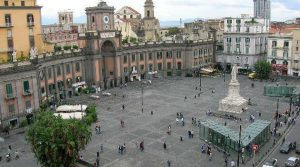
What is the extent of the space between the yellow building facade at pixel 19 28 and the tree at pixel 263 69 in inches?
2144

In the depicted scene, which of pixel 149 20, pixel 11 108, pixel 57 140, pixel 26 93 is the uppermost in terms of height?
pixel 149 20

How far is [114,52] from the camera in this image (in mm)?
89938

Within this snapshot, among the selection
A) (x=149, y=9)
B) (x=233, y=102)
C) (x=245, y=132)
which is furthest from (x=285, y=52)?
(x=245, y=132)

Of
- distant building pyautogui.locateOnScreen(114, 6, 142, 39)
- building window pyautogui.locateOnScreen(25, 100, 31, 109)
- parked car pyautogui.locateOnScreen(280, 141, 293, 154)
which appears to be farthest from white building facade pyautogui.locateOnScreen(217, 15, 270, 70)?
building window pyautogui.locateOnScreen(25, 100, 31, 109)

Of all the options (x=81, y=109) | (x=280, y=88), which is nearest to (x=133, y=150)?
(x=81, y=109)

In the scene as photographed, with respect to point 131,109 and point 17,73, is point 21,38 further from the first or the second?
point 131,109

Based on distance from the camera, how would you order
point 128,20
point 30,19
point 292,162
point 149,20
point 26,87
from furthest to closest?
point 128,20 < point 149,20 < point 30,19 < point 26,87 < point 292,162

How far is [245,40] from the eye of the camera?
10588 centimetres

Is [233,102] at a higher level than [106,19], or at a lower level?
lower

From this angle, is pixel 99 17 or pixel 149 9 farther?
pixel 149 9

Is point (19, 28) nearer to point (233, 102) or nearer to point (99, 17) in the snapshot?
point (99, 17)

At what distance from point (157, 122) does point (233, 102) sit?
15306 mm

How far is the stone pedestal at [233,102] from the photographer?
65.2 m

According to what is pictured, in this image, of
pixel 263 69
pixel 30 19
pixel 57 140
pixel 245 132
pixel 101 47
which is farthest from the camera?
pixel 263 69
